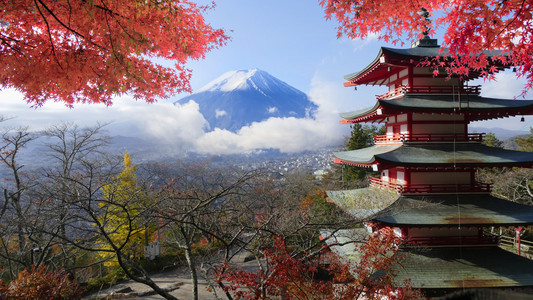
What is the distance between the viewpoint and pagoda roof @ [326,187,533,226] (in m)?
7.92

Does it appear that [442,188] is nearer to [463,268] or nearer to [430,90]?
[463,268]

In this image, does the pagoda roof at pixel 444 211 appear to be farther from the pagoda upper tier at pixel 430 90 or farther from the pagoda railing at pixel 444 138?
the pagoda upper tier at pixel 430 90

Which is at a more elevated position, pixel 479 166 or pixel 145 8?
pixel 145 8

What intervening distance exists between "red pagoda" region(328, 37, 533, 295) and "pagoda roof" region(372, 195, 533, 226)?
0.03 metres

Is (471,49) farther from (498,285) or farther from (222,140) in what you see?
(222,140)

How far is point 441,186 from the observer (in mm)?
9055

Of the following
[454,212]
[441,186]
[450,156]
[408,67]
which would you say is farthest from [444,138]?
[408,67]

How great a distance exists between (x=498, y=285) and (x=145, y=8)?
10596mm

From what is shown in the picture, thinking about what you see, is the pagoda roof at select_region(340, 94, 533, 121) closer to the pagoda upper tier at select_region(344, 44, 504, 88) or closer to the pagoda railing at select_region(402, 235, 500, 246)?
the pagoda upper tier at select_region(344, 44, 504, 88)

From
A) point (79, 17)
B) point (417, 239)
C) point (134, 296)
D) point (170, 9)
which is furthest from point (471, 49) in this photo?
point (134, 296)

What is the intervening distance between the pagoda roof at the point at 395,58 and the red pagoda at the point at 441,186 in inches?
1.4

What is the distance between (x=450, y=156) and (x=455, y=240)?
9.17ft

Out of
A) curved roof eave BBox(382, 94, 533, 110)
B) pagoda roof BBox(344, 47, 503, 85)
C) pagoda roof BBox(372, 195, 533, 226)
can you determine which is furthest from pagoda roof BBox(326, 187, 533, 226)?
pagoda roof BBox(344, 47, 503, 85)

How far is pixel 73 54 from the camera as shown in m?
4.15
